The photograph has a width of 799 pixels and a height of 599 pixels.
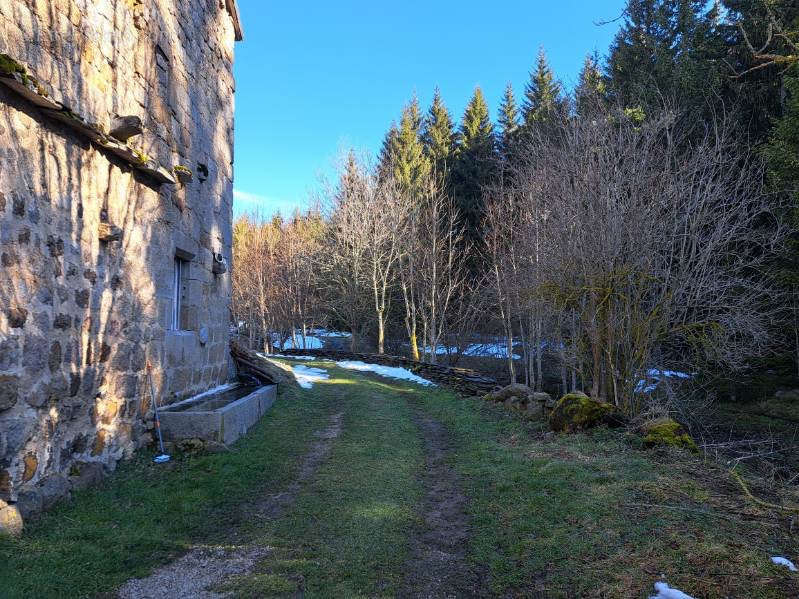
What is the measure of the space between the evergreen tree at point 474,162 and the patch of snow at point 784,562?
23.3 meters

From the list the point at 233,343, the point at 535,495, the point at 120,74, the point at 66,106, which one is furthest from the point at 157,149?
the point at 535,495

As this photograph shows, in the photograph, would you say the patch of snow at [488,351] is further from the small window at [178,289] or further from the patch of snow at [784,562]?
the patch of snow at [784,562]

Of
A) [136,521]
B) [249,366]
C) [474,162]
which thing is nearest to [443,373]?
[249,366]

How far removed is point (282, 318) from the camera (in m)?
29.8

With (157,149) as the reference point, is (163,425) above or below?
below

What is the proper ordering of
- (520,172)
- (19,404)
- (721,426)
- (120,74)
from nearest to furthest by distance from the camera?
(19,404) → (120,74) → (721,426) → (520,172)

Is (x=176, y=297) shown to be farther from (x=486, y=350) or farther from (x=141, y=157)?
(x=486, y=350)

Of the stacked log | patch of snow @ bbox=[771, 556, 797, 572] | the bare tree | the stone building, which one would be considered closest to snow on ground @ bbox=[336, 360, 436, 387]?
the stacked log

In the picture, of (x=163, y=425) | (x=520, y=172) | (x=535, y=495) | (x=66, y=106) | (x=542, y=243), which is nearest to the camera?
(x=66, y=106)

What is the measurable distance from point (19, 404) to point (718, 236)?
32.4 feet

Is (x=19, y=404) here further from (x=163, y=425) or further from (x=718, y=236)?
(x=718, y=236)

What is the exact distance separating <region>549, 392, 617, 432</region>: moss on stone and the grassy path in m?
0.64

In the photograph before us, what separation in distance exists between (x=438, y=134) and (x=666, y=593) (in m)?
32.2

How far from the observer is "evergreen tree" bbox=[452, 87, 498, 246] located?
28.0m
